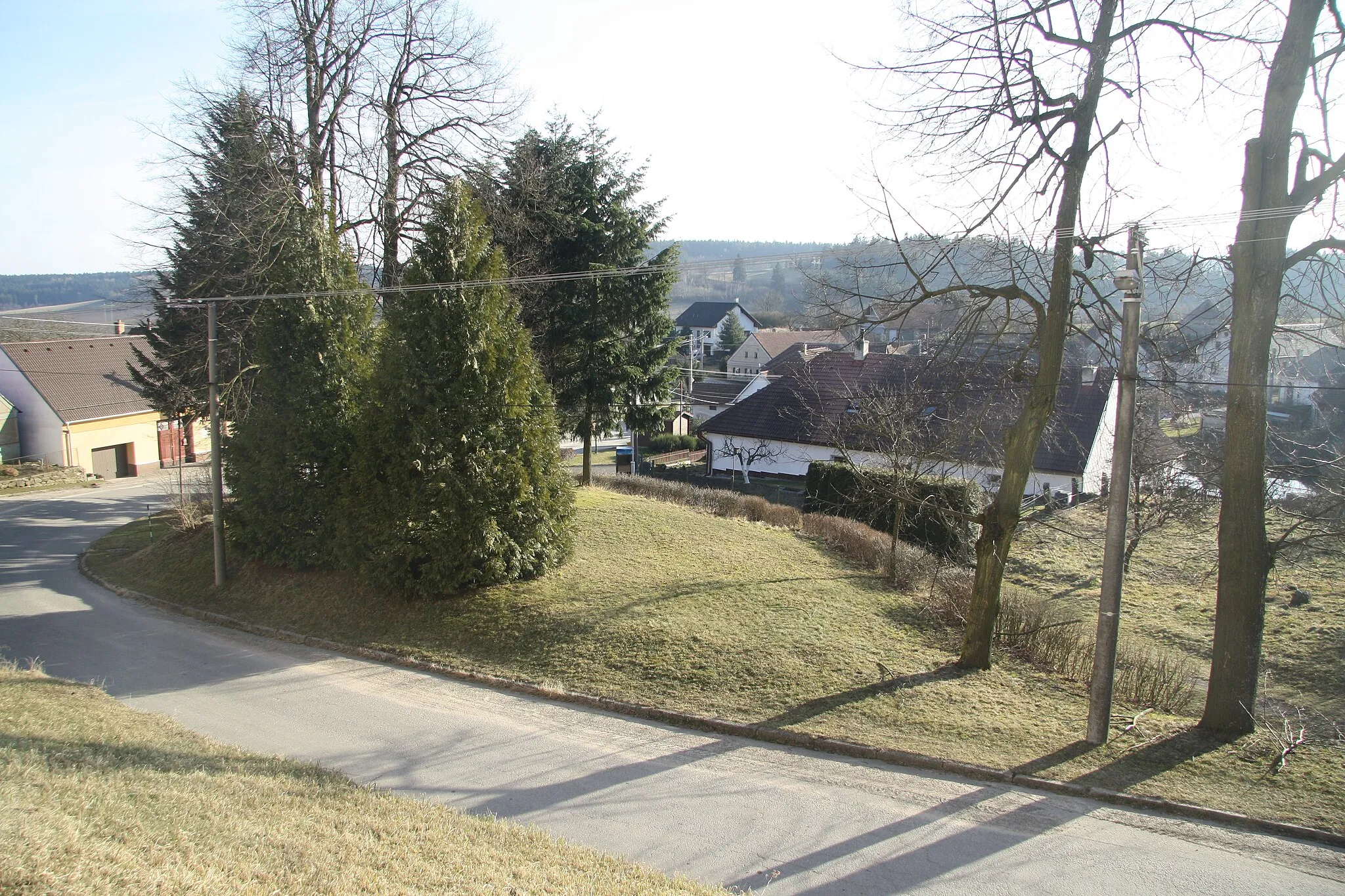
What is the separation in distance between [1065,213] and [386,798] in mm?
9476

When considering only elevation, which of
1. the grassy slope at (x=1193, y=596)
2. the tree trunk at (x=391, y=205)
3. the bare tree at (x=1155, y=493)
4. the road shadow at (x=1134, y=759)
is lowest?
the grassy slope at (x=1193, y=596)

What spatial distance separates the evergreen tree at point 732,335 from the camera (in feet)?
250

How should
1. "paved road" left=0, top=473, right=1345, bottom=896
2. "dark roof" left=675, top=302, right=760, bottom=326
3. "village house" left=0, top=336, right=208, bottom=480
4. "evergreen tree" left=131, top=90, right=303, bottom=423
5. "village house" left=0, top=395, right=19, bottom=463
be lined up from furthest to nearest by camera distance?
"dark roof" left=675, top=302, right=760, bottom=326 < "village house" left=0, top=336, right=208, bottom=480 < "village house" left=0, top=395, right=19, bottom=463 < "evergreen tree" left=131, top=90, right=303, bottom=423 < "paved road" left=0, top=473, right=1345, bottom=896

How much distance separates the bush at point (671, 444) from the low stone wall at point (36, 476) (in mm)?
25789

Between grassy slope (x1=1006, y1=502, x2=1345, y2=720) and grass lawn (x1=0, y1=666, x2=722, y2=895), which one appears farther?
grassy slope (x1=1006, y1=502, x2=1345, y2=720)

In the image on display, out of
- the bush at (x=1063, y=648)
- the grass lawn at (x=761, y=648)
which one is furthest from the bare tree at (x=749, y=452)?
the bush at (x=1063, y=648)

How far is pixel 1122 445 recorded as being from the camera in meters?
7.91

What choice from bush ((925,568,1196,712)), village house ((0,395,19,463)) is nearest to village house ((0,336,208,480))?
village house ((0,395,19,463))

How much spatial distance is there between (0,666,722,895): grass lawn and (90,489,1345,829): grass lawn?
3.61 m

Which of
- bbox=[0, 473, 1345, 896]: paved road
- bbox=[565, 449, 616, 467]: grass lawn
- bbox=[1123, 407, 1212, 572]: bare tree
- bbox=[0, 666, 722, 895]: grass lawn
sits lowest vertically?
bbox=[565, 449, 616, 467]: grass lawn

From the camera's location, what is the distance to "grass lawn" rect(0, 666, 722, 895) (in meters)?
4.77

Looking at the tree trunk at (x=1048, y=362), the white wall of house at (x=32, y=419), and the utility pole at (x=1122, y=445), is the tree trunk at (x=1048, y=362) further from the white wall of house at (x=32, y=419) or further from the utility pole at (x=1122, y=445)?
the white wall of house at (x=32, y=419)

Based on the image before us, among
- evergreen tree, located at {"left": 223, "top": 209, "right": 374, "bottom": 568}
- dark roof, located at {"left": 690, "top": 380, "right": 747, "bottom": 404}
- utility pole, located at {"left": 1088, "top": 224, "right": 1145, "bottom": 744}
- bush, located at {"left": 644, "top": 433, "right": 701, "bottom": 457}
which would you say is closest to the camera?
utility pole, located at {"left": 1088, "top": 224, "right": 1145, "bottom": 744}

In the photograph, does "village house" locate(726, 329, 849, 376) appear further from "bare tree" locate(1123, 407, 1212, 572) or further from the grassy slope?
"bare tree" locate(1123, 407, 1212, 572)
